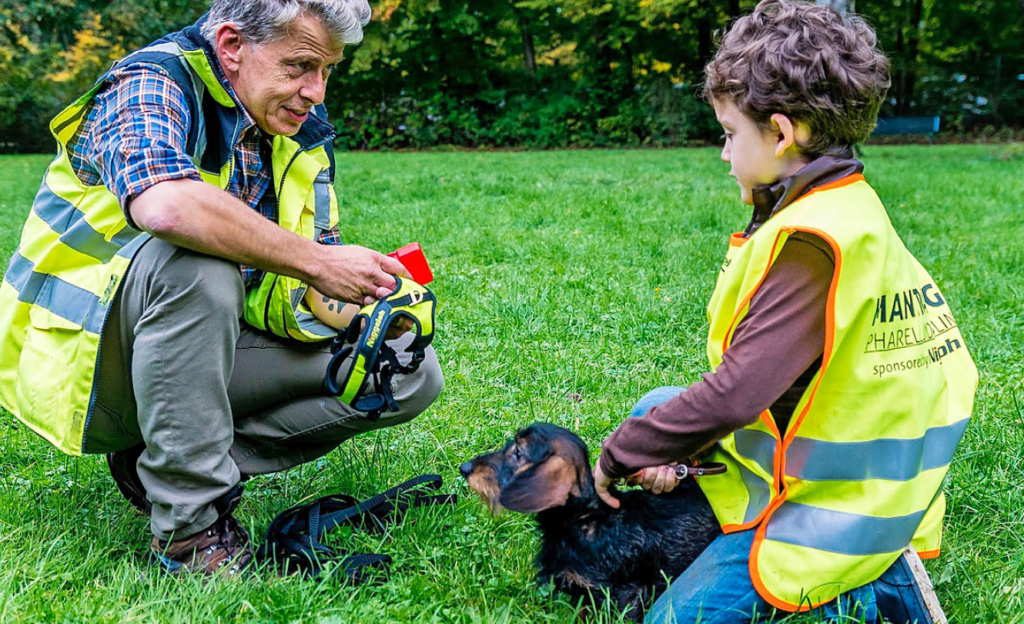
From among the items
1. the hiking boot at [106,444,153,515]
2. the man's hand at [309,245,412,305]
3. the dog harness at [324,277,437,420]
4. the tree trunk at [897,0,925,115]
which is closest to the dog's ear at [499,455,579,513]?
the dog harness at [324,277,437,420]

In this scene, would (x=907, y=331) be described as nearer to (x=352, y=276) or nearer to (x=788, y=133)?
(x=788, y=133)

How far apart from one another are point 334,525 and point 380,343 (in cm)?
75

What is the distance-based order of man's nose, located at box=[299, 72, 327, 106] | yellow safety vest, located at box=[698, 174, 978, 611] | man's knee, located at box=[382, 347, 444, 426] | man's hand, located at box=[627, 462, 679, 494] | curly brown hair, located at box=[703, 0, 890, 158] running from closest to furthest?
yellow safety vest, located at box=[698, 174, 978, 611], curly brown hair, located at box=[703, 0, 890, 158], man's hand, located at box=[627, 462, 679, 494], man's nose, located at box=[299, 72, 327, 106], man's knee, located at box=[382, 347, 444, 426]

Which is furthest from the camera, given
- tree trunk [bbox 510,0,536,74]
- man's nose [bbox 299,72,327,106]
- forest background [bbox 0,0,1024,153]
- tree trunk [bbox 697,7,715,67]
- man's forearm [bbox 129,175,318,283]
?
tree trunk [bbox 510,0,536,74]

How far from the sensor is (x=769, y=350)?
82.6 inches

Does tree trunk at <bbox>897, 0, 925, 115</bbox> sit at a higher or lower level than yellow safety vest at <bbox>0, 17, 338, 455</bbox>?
lower

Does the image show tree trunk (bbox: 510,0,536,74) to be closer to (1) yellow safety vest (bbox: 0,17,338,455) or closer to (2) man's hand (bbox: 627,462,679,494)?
(1) yellow safety vest (bbox: 0,17,338,455)

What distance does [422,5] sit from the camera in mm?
27000

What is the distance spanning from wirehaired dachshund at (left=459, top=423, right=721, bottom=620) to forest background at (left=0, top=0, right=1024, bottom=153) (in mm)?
24214

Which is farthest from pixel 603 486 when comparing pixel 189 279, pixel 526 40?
pixel 526 40

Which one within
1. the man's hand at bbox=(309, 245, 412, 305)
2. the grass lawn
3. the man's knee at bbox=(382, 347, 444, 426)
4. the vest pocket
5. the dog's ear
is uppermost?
the man's hand at bbox=(309, 245, 412, 305)

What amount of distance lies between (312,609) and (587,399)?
76.6 inches

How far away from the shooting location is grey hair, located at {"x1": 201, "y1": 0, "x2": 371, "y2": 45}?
2635mm

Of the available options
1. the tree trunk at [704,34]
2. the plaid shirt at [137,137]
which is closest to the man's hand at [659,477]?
the plaid shirt at [137,137]
